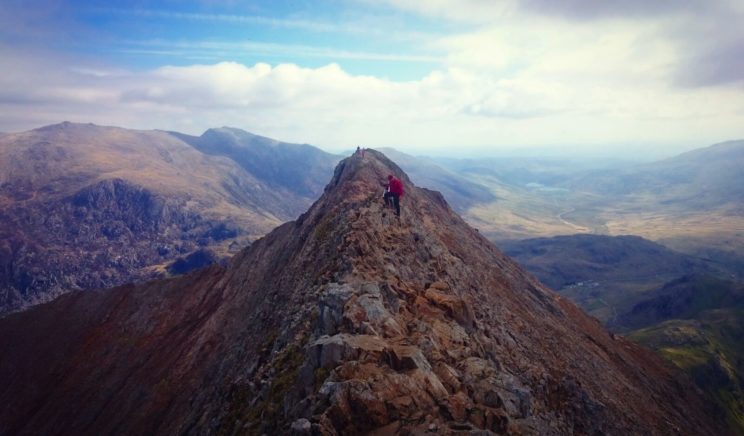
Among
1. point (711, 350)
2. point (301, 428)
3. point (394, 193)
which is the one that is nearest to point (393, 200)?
point (394, 193)

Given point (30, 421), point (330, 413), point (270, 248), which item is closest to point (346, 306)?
point (330, 413)

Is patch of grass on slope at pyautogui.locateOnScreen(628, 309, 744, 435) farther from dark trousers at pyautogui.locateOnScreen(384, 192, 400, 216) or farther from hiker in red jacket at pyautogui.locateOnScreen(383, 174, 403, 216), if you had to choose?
hiker in red jacket at pyautogui.locateOnScreen(383, 174, 403, 216)

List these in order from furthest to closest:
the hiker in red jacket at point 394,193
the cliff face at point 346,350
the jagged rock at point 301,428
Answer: the hiker in red jacket at point 394,193 → the cliff face at point 346,350 → the jagged rock at point 301,428

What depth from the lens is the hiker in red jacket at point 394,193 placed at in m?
53.5

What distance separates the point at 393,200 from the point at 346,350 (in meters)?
31.7

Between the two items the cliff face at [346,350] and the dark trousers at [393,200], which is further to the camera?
the dark trousers at [393,200]

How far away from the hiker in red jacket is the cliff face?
180 cm

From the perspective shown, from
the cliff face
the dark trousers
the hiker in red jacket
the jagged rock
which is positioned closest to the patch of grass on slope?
the cliff face

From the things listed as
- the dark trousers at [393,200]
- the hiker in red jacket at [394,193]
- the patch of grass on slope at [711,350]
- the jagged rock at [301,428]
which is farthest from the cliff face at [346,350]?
the patch of grass on slope at [711,350]

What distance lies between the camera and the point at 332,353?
86.8ft

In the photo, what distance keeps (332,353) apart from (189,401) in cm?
3827

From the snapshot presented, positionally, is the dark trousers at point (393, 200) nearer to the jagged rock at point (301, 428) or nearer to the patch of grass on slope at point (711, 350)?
the jagged rock at point (301, 428)

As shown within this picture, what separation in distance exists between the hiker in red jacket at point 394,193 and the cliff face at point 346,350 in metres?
1.80

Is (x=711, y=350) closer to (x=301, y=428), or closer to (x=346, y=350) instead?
(x=346, y=350)
